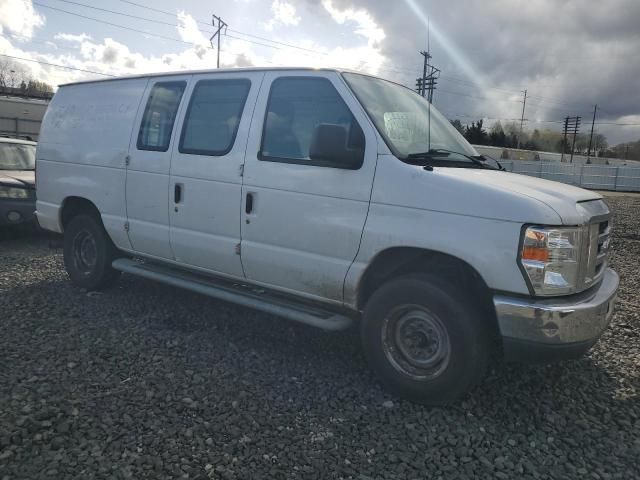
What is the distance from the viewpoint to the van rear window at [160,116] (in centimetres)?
462

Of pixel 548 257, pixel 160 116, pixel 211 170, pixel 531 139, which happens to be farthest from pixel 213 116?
pixel 531 139

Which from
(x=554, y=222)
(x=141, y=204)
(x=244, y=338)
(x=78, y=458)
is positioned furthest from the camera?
(x=141, y=204)

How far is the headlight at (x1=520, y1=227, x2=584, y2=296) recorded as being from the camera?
285cm

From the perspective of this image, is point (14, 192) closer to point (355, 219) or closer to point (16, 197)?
point (16, 197)

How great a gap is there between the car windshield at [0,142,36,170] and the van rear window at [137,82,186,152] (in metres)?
4.79

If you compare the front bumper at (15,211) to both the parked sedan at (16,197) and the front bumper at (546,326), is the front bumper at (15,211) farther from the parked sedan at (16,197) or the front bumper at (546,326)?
the front bumper at (546,326)

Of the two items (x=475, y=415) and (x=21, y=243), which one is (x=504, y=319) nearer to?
(x=475, y=415)

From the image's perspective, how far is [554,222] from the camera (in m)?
2.85

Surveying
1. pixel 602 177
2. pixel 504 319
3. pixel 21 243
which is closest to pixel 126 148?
pixel 504 319

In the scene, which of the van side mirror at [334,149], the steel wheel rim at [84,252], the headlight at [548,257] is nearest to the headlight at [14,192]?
the steel wheel rim at [84,252]

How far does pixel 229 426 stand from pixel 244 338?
1.41m

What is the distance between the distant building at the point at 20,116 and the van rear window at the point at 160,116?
1320 inches

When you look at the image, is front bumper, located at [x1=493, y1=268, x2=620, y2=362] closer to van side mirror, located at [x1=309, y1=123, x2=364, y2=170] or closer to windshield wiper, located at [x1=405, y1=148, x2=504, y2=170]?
windshield wiper, located at [x1=405, y1=148, x2=504, y2=170]

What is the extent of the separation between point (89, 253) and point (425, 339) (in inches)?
158
